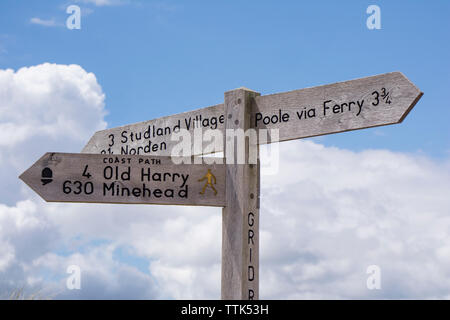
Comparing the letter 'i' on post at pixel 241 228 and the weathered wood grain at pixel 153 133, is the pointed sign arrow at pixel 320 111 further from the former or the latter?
the letter 'i' on post at pixel 241 228

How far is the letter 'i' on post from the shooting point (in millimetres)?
4328

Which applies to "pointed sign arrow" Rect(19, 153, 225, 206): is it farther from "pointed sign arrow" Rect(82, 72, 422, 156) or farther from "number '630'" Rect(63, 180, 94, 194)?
"pointed sign arrow" Rect(82, 72, 422, 156)

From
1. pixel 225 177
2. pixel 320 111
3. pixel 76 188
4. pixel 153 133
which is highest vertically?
pixel 153 133

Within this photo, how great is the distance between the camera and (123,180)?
4.33 m

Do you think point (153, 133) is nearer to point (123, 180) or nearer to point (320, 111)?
point (123, 180)

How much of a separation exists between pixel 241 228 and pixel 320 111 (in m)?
0.99

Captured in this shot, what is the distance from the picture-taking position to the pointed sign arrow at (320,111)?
151 inches

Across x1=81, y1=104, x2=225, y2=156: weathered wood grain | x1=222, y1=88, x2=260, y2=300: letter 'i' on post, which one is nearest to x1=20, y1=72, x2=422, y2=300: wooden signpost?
x1=222, y1=88, x2=260, y2=300: letter 'i' on post

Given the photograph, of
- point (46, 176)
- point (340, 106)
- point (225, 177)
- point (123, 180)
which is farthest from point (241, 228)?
point (46, 176)

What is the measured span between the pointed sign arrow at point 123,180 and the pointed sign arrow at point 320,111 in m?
0.46
